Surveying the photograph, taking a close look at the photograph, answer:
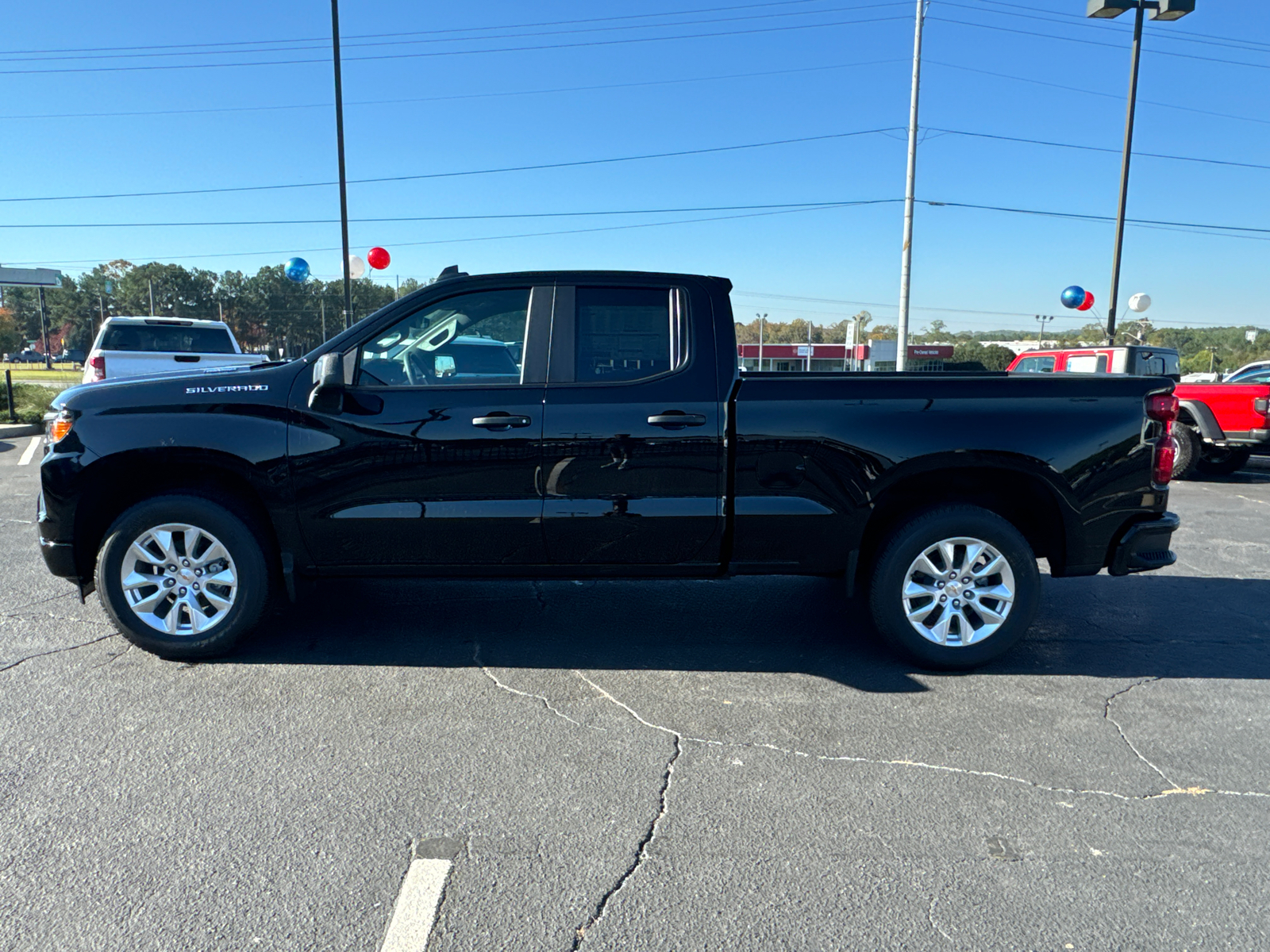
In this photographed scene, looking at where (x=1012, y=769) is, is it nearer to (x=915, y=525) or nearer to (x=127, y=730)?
(x=915, y=525)

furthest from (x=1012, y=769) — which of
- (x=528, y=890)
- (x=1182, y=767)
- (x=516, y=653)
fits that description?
(x=516, y=653)

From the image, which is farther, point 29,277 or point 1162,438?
point 29,277

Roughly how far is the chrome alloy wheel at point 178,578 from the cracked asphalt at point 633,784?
0.87 feet

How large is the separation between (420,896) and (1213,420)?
449 inches

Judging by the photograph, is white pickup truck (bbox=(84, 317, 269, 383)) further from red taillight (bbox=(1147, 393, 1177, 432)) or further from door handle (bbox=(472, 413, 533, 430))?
red taillight (bbox=(1147, 393, 1177, 432))

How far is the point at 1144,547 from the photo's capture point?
434cm

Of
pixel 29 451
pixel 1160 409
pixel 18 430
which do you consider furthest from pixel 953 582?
pixel 18 430

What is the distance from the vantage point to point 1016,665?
Result: 447cm

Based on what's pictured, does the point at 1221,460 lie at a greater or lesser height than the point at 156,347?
lesser

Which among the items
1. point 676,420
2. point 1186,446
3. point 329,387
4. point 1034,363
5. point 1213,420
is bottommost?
point 1186,446

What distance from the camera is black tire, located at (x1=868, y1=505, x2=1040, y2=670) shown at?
14.0 feet

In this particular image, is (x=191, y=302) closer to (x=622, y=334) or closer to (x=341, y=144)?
(x=341, y=144)

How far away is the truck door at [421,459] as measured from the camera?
4.18 metres

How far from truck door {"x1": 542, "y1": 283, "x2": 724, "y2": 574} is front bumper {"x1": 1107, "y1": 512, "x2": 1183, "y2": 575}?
2019 millimetres
